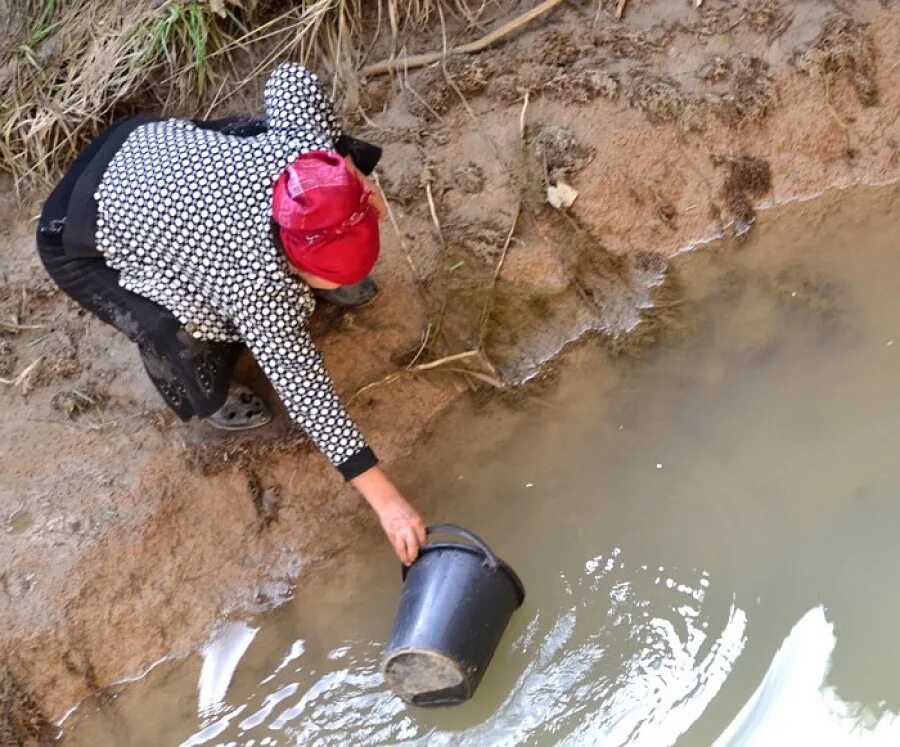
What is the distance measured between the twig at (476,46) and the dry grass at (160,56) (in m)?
0.10

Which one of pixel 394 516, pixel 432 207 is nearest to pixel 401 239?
pixel 432 207

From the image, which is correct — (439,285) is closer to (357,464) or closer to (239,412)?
(239,412)

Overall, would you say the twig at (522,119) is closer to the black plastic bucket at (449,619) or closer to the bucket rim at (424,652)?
the black plastic bucket at (449,619)

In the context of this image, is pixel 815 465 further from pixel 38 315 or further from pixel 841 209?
pixel 38 315

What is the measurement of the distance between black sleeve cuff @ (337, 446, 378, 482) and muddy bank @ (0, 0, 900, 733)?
50 centimetres

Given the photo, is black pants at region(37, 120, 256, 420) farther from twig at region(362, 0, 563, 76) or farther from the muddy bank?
twig at region(362, 0, 563, 76)

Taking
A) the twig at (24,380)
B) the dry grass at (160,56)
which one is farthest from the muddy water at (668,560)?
the dry grass at (160,56)

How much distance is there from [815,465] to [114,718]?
73.2 inches

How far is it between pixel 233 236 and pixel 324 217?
26 cm

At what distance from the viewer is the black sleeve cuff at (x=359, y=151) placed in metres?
2.34

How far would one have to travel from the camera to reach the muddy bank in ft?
8.11

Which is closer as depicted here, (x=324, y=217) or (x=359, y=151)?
(x=324, y=217)

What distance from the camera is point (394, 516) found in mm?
2156

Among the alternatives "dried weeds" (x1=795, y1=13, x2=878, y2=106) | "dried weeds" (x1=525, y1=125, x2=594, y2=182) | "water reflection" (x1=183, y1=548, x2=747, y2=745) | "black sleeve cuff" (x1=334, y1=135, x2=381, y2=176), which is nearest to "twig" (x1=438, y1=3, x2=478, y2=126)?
"dried weeds" (x1=525, y1=125, x2=594, y2=182)
